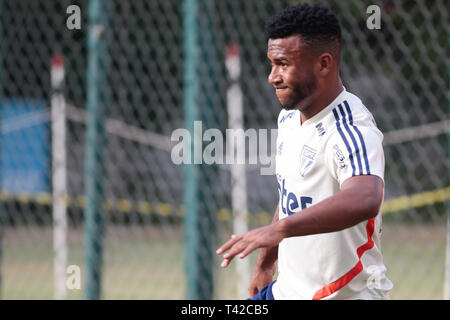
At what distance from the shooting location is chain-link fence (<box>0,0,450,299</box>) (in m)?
4.31

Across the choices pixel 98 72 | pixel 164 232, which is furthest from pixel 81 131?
pixel 98 72

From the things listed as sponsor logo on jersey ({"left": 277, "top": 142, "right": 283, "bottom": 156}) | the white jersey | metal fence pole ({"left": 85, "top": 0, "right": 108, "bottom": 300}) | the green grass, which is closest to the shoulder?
the white jersey

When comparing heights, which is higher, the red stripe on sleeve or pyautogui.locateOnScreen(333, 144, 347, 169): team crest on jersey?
pyautogui.locateOnScreen(333, 144, 347, 169): team crest on jersey

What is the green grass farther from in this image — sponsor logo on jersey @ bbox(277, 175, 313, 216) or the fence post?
sponsor logo on jersey @ bbox(277, 175, 313, 216)

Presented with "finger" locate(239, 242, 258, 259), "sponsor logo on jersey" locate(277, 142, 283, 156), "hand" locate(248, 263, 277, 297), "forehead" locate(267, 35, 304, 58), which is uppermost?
"forehead" locate(267, 35, 304, 58)

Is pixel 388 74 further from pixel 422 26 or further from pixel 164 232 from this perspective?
pixel 164 232

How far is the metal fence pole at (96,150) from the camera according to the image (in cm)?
447

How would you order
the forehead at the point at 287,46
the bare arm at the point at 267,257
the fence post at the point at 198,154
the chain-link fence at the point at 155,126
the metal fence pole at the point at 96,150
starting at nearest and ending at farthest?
the forehead at the point at 287,46
the bare arm at the point at 267,257
the fence post at the point at 198,154
the chain-link fence at the point at 155,126
the metal fence pole at the point at 96,150

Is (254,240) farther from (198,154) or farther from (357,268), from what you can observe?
(198,154)

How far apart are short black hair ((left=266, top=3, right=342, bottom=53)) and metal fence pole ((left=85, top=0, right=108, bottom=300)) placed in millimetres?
1982

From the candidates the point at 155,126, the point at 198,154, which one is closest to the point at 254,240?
the point at 198,154

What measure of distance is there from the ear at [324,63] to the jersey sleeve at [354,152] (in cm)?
23

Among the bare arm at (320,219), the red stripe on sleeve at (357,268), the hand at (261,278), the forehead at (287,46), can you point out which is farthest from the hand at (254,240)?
the hand at (261,278)

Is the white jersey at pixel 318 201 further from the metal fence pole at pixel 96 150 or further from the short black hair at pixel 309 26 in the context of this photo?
the metal fence pole at pixel 96 150
